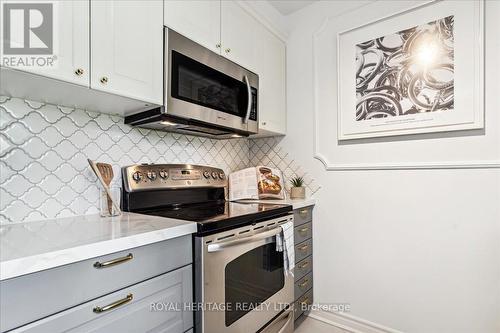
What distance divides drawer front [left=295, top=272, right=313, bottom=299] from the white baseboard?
9.0 inches

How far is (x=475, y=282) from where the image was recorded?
1.50 metres

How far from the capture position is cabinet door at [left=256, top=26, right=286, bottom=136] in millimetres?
1979

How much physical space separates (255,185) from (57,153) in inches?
48.8

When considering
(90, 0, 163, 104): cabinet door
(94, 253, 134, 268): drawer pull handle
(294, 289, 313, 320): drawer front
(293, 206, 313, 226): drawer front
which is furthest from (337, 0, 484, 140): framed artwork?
(94, 253, 134, 268): drawer pull handle

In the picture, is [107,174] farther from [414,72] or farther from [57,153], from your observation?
[414,72]

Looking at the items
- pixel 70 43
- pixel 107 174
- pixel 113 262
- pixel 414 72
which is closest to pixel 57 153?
pixel 107 174

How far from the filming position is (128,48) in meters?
1.16

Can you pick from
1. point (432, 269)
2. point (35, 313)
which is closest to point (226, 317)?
point (35, 313)

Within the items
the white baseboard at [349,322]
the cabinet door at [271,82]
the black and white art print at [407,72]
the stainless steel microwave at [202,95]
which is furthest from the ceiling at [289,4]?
the white baseboard at [349,322]

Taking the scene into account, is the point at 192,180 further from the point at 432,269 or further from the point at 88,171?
the point at 432,269

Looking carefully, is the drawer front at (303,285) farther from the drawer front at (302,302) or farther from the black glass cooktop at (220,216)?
the black glass cooktop at (220,216)

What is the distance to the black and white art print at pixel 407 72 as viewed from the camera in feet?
5.18

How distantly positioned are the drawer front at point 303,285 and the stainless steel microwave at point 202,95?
3.80 feet

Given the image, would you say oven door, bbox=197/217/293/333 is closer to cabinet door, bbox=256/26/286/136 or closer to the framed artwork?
cabinet door, bbox=256/26/286/136
